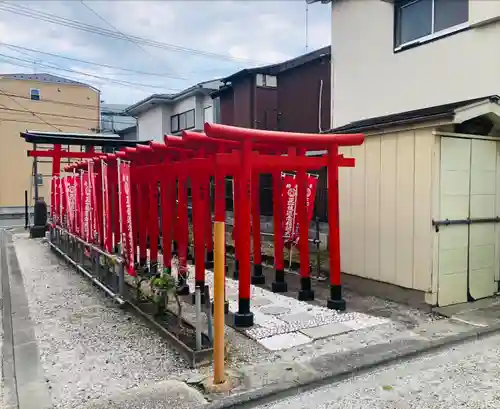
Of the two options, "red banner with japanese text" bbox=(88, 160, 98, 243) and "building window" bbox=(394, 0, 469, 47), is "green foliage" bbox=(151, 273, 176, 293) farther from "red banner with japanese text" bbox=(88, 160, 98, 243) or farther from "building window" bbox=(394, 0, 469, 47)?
"building window" bbox=(394, 0, 469, 47)

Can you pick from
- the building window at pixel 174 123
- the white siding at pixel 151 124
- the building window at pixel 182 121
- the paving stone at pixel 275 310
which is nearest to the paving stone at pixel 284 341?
the paving stone at pixel 275 310

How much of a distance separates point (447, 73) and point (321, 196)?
4.49 meters

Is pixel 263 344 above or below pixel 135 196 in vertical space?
below

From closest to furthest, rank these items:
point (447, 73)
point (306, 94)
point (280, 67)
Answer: point (447, 73)
point (306, 94)
point (280, 67)

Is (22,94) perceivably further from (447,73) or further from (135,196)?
(447,73)

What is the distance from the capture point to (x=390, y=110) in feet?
31.4

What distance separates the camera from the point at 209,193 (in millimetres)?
7262

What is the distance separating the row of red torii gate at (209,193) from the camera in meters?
5.52

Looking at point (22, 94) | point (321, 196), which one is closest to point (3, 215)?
point (22, 94)

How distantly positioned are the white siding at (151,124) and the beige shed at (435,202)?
1814 centimetres

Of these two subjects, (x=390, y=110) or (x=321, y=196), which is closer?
(x=390, y=110)

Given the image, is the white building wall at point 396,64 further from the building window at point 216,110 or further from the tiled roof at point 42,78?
the tiled roof at point 42,78

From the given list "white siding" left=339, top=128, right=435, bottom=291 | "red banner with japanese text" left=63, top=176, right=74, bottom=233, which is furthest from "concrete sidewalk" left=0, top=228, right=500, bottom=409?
"red banner with japanese text" left=63, top=176, right=74, bottom=233

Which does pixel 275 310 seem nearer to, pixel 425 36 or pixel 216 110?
pixel 425 36
